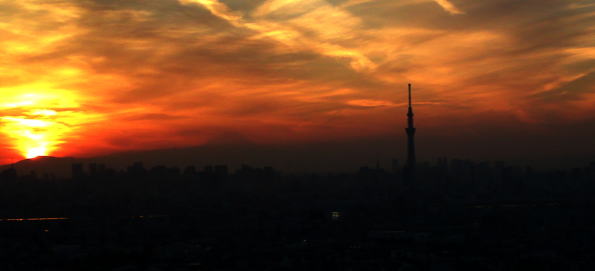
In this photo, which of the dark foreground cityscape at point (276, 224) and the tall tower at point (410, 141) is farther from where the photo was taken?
the tall tower at point (410, 141)

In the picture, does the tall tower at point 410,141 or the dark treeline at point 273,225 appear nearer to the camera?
the dark treeline at point 273,225

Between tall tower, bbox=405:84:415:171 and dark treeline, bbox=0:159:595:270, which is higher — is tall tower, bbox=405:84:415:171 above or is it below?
above

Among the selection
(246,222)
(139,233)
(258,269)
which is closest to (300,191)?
(246,222)

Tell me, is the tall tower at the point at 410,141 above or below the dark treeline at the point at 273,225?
above

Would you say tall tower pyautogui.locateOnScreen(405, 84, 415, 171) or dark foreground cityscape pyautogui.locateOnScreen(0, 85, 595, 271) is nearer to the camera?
dark foreground cityscape pyautogui.locateOnScreen(0, 85, 595, 271)

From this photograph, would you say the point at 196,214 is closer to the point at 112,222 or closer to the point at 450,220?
the point at 112,222

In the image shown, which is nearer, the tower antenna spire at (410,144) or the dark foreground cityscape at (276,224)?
the dark foreground cityscape at (276,224)

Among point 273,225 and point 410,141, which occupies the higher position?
point 410,141

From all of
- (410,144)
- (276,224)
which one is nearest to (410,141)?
(410,144)

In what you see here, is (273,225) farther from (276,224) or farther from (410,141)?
(410,141)
